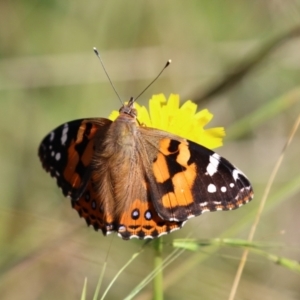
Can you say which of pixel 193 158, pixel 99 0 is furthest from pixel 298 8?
pixel 193 158

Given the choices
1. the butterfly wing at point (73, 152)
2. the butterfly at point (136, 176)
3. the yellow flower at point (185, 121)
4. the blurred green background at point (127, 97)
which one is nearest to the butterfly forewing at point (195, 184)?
the butterfly at point (136, 176)

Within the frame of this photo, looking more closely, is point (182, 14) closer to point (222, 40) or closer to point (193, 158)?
point (222, 40)

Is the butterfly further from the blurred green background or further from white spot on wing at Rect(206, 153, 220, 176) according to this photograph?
the blurred green background

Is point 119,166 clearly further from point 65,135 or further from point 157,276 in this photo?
point 157,276

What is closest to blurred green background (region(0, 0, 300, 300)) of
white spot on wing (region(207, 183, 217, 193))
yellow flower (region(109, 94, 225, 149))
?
yellow flower (region(109, 94, 225, 149))

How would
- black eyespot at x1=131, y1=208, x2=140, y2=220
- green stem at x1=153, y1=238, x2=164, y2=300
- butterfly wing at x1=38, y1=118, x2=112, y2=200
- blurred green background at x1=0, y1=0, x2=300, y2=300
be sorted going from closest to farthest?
green stem at x1=153, y1=238, x2=164, y2=300 → black eyespot at x1=131, y1=208, x2=140, y2=220 → butterfly wing at x1=38, y1=118, x2=112, y2=200 → blurred green background at x1=0, y1=0, x2=300, y2=300

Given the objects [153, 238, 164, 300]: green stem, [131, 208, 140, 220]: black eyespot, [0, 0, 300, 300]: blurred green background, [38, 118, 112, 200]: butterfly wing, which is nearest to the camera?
[153, 238, 164, 300]: green stem

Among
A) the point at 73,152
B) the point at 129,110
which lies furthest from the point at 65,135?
the point at 129,110
